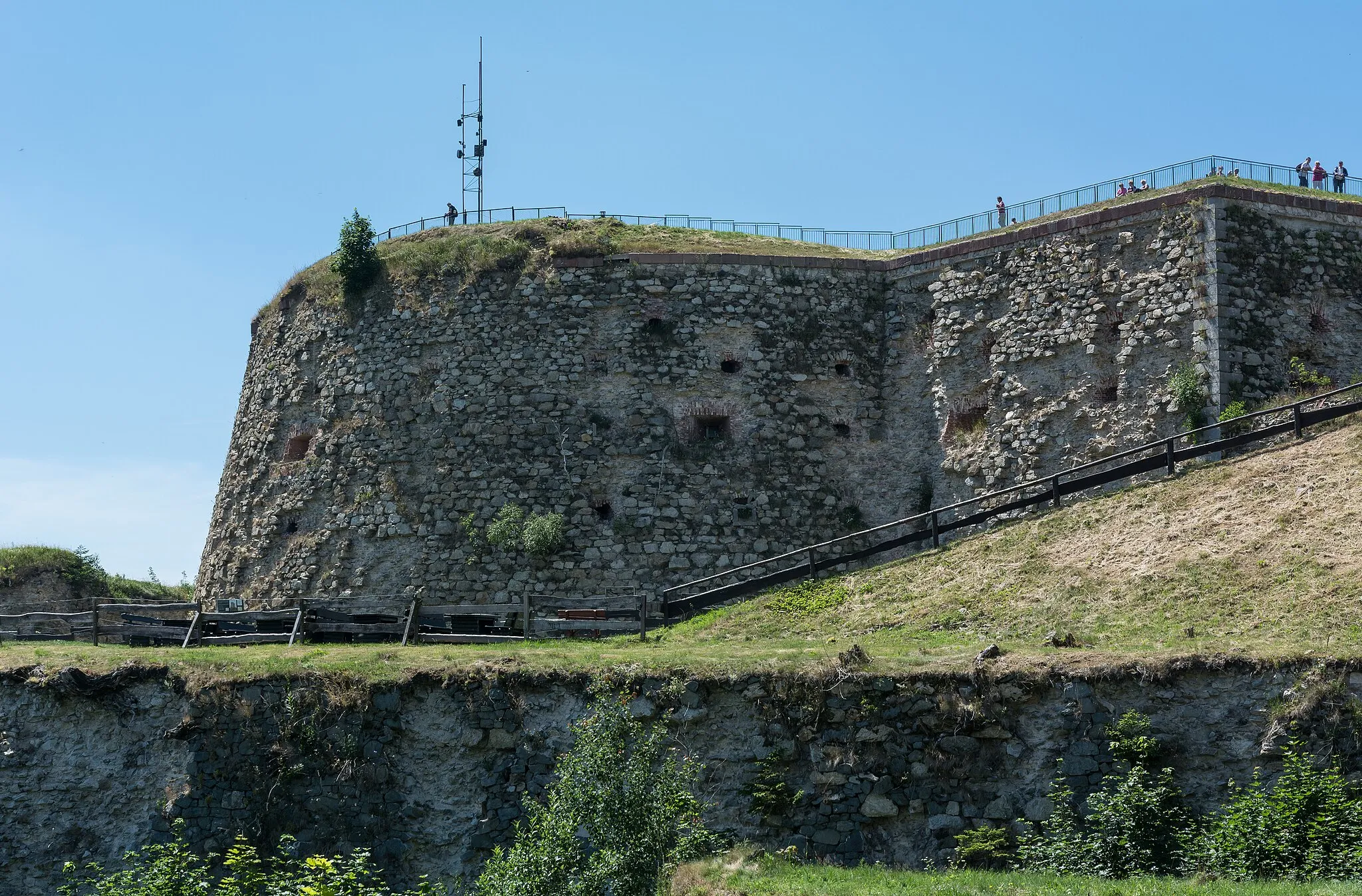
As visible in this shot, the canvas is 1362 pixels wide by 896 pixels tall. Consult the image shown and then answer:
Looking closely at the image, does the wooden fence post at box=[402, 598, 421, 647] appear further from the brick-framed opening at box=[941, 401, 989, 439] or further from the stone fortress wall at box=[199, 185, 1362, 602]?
the brick-framed opening at box=[941, 401, 989, 439]

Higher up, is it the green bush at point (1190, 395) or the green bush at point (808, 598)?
the green bush at point (1190, 395)

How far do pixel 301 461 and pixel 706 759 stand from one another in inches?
620

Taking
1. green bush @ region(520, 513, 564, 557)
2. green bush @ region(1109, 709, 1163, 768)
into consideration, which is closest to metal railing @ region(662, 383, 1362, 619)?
green bush @ region(520, 513, 564, 557)

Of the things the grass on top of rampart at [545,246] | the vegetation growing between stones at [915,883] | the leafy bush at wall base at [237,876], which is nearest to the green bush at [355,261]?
the grass on top of rampart at [545,246]

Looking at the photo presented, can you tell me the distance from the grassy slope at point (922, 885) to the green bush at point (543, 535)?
1241 centimetres

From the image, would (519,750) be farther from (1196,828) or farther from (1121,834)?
(1196,828)

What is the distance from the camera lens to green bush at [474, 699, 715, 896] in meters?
13.7

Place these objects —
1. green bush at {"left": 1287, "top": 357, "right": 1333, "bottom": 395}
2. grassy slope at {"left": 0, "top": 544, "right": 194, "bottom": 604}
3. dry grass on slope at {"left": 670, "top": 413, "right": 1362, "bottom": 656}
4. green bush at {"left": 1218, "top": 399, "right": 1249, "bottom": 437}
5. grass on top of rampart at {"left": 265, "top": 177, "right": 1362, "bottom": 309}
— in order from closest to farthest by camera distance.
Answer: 1. dry grass on slope at {"left": 670, "top": 413, "right": 1362, "bottom": 656}
2. green bush at {"left": 1218, "top": 399, "right": 1249, "bottom": 437}
3. green bush at {"left": 1287, "top": 357, "right": 1333, "bottom": 395}
4. grass on top of rampart at {"left": 265, "top": 177, "right": 1362, "bottom": 309}
5. grassy slope at {"left": 0, "top": 544, "right": 194, "bottom": 604}

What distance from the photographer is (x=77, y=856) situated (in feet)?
62.7

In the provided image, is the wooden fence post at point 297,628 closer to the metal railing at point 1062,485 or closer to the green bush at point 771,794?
the metal railing at point 1062,485

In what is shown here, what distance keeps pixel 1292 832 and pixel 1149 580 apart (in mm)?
5630

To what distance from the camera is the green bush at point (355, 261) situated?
100 ft

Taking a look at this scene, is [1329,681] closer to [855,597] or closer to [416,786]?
[855,597]

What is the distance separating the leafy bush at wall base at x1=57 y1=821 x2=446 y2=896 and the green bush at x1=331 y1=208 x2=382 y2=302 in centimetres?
1490
